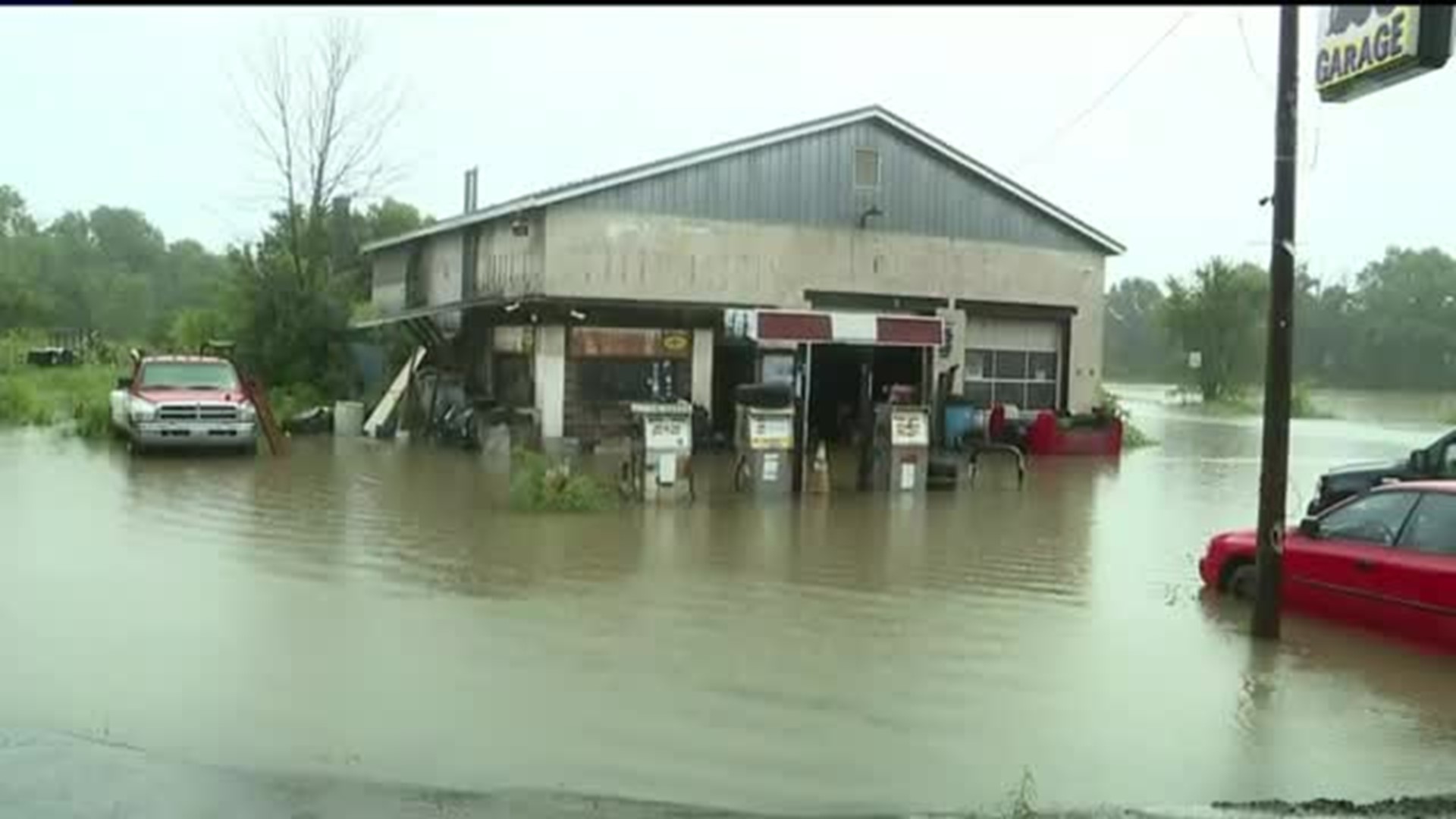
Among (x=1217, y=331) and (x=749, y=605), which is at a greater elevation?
(x=1217, y=331)

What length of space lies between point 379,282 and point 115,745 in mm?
36849

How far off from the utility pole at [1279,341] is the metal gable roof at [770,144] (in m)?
20.2

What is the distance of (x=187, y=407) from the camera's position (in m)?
24.3

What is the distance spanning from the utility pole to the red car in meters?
0.62

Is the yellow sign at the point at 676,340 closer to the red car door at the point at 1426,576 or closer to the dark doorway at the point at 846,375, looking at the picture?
the dark doorway at the point at 846,375

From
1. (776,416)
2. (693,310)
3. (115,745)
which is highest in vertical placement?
(693,310)

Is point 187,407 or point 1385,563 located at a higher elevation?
point 187,407

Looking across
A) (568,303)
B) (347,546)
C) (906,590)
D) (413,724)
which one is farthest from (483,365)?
(413,724)

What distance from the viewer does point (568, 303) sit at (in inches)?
1141

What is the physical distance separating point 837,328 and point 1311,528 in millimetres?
9837

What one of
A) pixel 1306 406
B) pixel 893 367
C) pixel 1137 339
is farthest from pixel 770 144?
pixel 1137 339

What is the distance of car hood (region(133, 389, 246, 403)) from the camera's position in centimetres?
2445

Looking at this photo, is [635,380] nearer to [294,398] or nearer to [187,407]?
[187,407]

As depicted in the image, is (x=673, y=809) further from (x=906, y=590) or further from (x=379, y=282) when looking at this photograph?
(x=379, y=282)
